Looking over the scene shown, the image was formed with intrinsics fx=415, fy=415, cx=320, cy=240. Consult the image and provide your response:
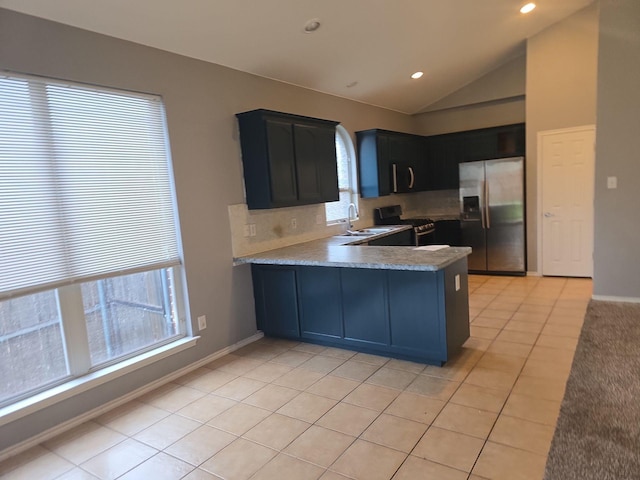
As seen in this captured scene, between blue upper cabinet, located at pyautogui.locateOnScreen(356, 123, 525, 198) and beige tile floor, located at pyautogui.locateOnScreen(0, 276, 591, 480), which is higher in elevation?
blue upper cabinet, located at pyautogui.locateOnScreen(356, 123, 525, 198)

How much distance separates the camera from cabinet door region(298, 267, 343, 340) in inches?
146

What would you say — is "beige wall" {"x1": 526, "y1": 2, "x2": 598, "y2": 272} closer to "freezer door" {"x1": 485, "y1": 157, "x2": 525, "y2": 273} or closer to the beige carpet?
"freezer door" {"x1": 485, "y1": 157, "x2": 525, "y2": 273}

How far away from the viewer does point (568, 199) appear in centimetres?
568

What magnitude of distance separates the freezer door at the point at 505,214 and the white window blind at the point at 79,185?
466 centimetres

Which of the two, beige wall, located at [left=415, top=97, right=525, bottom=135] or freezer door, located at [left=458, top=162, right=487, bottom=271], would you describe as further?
beige wall, located at [left=415, top=97, right=525, bottom=135]

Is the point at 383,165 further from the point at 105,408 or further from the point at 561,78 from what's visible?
the point at 105,408

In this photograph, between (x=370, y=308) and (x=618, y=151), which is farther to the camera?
(x=618, y=151)

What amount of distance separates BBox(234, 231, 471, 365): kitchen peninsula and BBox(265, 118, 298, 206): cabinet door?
1.83 ft

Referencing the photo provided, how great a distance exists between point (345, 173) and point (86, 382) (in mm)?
4082

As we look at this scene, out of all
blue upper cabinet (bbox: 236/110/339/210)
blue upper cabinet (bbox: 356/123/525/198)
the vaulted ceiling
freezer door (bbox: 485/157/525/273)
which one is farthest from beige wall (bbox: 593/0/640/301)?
blue upper cabinet (bbox: 236/110/339/210)

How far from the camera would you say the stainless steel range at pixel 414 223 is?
19.9ft

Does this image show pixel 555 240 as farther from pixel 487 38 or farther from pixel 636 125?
pixel 487 38

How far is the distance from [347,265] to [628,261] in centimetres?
329

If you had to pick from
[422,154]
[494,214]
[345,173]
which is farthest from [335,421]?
[422,154]
